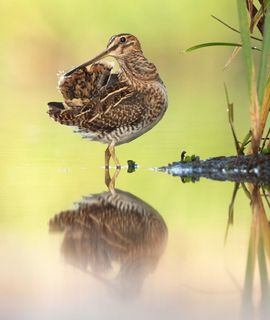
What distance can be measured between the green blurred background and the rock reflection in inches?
4.7

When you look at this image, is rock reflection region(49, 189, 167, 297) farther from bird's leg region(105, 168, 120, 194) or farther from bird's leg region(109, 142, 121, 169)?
bird's leg region(109, 142, 121, 169)

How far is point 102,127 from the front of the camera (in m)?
8.09

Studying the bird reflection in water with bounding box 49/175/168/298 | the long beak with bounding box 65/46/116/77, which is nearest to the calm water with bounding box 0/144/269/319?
the bird reflection in water with bounding box 49/175/168/298

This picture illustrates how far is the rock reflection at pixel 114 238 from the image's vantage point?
462 centimetres

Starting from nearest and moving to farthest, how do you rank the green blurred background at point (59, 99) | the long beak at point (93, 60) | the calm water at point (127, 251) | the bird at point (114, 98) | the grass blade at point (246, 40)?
the calm water at point (127, 251), the green blurred background at point (59, 99), the grass blade at point (246, 40), the bird at point (114, 98), the long beak at point (93, 60)

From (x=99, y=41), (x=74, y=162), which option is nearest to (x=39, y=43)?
(x=99, y=41)

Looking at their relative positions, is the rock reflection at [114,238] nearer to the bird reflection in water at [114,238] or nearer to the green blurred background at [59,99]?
the bird reflection in water at [114,238]

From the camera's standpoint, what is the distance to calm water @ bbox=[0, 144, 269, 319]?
4.09 meters

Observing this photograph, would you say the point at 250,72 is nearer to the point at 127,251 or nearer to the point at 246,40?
the point at 246,40

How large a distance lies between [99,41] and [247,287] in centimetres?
1500

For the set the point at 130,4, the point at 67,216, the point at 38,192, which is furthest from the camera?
the point at 130,4

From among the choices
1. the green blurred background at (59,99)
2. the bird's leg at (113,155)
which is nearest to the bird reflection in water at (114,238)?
the green blurred background at (59,99)

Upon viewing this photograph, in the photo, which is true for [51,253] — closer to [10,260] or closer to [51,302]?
[10,260]

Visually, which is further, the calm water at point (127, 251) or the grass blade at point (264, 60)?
the grass blade at point (264, 60)
